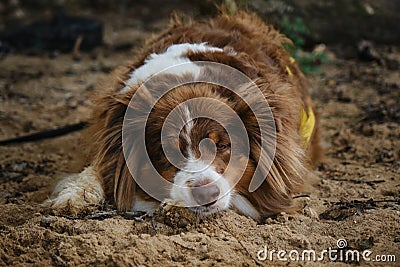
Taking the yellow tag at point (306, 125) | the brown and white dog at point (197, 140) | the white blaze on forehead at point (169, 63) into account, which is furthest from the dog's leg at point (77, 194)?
the yellow tag at point (306, 125)

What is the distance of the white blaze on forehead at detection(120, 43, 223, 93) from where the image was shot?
4012 millimetres

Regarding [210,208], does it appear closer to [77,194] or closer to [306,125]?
[77,194]

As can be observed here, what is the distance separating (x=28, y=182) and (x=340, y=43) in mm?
5831

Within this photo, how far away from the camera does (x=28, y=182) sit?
4625mm

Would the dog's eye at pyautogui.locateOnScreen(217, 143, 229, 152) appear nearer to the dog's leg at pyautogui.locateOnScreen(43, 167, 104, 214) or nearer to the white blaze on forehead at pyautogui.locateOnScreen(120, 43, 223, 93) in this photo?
the white blaze on forehead at pyautogui.locateOnScreen(120, 43, 223, 93)

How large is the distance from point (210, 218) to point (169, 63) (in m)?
1.27

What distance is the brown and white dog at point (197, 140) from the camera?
12.1ft

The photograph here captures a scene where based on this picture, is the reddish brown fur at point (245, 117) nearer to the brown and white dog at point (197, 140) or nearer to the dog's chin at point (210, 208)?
the brown and white dog at point (197, 140)

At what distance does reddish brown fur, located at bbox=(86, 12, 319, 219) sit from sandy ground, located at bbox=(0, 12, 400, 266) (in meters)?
0.20

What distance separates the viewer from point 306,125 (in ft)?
15.1

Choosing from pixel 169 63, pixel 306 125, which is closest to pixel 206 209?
pixel 169 63

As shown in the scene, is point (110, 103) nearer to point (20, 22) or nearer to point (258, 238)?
point (258, 238)

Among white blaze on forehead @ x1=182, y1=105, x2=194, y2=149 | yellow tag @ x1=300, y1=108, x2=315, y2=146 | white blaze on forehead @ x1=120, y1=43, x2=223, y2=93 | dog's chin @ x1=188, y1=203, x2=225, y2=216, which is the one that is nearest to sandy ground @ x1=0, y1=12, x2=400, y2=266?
dog's chin @ x1=188, y1=203, x2=225, y2=216

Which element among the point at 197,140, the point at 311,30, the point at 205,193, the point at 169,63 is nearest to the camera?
the point at 205,193
